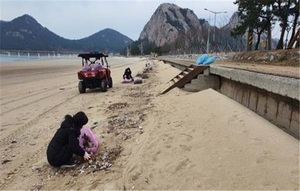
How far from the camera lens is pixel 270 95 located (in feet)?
19.3

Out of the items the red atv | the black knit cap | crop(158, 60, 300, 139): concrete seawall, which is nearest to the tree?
the red atv

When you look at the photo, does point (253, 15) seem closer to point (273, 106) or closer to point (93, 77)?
point (93, 77)

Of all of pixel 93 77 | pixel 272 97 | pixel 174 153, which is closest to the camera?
pixel 174 153

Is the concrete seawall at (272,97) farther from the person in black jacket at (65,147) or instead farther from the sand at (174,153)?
the person in black jacket at (65,147)

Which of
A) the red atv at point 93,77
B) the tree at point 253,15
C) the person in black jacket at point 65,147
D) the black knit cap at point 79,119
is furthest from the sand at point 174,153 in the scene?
the tree at point 253,15

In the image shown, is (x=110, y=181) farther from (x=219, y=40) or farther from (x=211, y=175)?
(x=219, y=40)

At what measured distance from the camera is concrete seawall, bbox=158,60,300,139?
4.89m

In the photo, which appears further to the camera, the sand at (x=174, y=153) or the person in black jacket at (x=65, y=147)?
the person in black jacket at (x=65, y=147)

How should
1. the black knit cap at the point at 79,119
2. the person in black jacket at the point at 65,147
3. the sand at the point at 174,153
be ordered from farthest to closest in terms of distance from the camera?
the black knit cap at the point at 79,119
the person in black jacket at the point at 65,147
the sand at the point at 174,153

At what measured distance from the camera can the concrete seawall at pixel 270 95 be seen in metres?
4.89

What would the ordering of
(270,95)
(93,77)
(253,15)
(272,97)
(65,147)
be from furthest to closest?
(253,15), (93,77), (270,95), (272,97), (65,147)

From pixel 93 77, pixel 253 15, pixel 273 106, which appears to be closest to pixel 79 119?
pixel 273 106

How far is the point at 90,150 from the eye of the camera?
6.00 metres

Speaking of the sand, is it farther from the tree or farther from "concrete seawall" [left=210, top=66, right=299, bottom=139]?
the tree
